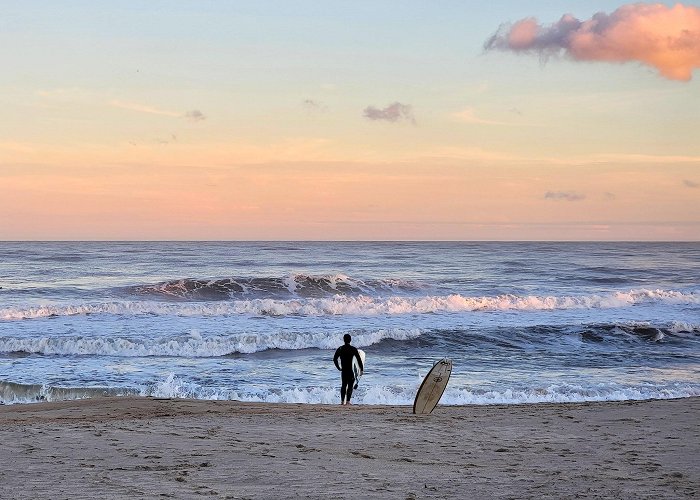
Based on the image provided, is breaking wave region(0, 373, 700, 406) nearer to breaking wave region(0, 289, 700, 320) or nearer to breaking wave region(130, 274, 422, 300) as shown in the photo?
breaking wave region(0, 289, 700, 320)

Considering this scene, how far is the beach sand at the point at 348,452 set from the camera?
24.2 ft

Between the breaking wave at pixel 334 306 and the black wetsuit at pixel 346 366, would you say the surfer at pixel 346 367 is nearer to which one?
the black wetsuit at pixel 346 366

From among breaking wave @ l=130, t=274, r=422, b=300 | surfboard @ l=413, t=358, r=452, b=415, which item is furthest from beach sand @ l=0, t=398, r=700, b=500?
breaking wave @ l=130, t=274, r=422, b=300

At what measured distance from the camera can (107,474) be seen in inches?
305

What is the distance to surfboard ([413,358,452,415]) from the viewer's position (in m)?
12.6

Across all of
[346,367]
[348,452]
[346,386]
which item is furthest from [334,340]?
[348,452]

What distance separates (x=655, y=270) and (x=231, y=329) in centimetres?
4585

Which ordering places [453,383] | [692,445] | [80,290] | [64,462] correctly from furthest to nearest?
[80,290], [453,383], [692,445], [64,462]

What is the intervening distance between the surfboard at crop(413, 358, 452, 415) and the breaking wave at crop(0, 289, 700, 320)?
17045mm

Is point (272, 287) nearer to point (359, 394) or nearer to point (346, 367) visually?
point (359, 394)

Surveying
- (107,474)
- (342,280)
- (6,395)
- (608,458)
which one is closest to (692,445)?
(608,458)

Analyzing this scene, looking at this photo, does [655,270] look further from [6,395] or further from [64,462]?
[64,462]

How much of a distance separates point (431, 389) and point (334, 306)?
18.2m

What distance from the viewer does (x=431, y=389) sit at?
12805mm
